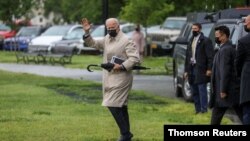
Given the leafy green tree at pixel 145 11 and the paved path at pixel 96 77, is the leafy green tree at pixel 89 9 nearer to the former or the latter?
the leafy green tree at pixel 145 11

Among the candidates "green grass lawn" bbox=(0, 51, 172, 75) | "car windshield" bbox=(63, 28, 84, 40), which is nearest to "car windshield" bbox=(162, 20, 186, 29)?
"car windshield" bbox=(63, 28, 84, 40)

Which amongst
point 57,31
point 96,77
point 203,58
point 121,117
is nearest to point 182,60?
point 203,58

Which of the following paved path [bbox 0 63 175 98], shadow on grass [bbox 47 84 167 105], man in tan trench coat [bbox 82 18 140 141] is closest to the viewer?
man in tan trench coat [bbox 82 18 140 141]

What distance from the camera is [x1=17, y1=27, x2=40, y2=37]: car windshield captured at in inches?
2007

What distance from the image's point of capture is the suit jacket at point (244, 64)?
1078 cm

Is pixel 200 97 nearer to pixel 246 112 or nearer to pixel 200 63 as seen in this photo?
pixel 200 63

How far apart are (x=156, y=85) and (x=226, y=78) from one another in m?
12.7

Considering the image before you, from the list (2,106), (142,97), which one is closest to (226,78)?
(2,106)

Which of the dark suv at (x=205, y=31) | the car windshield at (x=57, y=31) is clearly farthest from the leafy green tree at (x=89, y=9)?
the dark suv at (x=205, y=31)

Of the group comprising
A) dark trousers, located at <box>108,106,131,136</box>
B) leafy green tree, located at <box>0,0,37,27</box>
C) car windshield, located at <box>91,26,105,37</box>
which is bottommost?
car windshield, located at <box>91,26,105,37</box>

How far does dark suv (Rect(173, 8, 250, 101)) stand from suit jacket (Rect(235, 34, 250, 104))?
14.4ft

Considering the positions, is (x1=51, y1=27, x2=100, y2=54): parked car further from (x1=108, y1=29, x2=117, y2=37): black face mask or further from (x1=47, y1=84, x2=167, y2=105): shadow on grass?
(x1=108, y1=29, x2=117, y2=37): black face mask

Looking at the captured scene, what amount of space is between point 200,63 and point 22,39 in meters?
34.6

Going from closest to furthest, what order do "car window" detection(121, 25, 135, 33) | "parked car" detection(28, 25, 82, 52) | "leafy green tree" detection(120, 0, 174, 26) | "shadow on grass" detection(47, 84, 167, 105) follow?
"shadow on grass" detection(47, 84, 167, 105) < "leafy green tree" detection(120, 0, 174, 26) < "parked car" detection(28, 25, 82, 52) < "car window" detection(121, 25, 135, 33)
